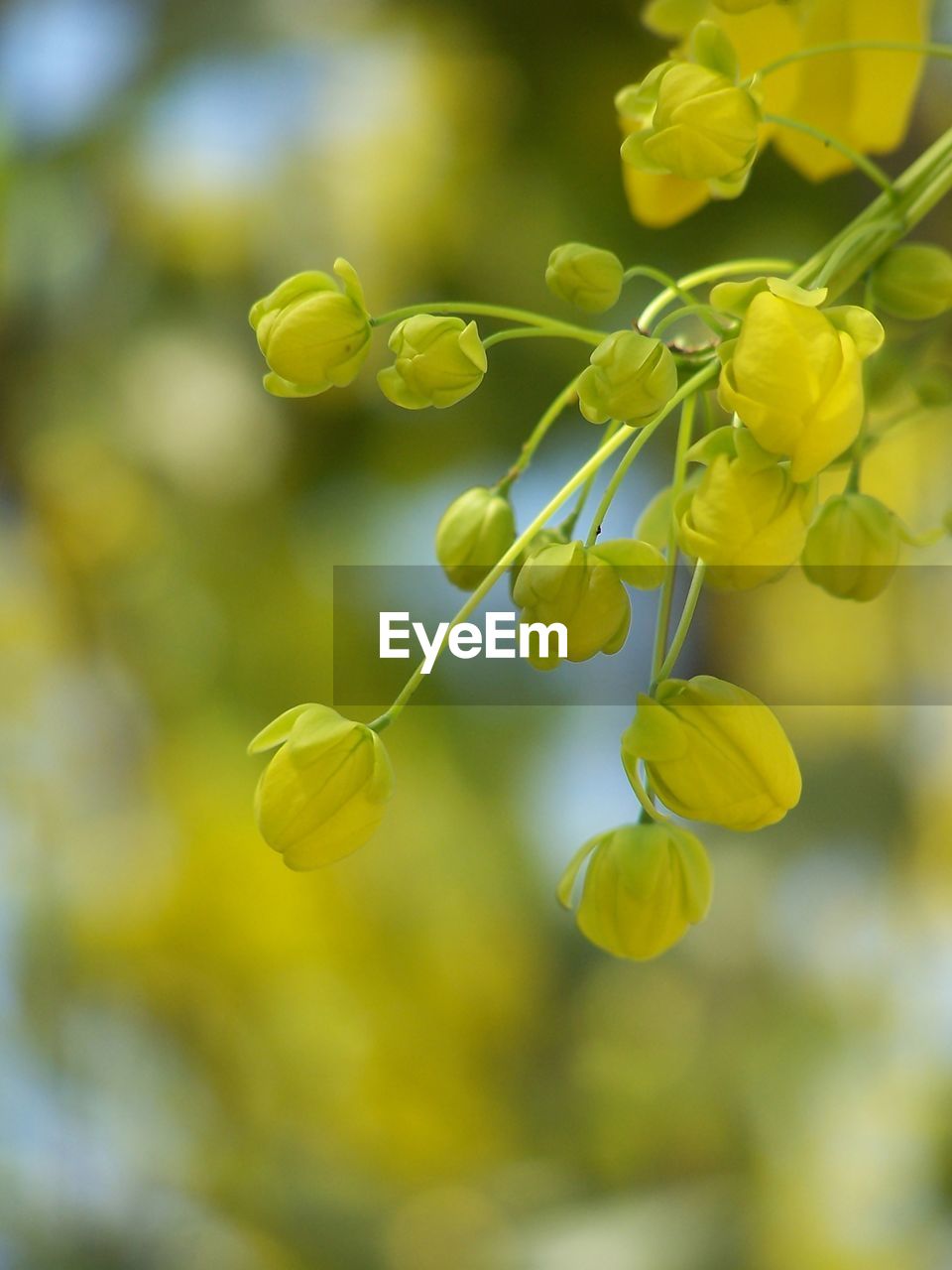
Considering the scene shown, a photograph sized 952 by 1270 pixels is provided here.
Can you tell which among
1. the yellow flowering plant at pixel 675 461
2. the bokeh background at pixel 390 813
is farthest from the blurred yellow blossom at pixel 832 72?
the bokeh background at pixel 390 813

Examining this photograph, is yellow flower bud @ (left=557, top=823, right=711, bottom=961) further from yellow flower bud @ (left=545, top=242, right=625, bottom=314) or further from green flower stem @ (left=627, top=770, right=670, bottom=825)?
yellow flower bud @ (left=545, top=242, right=625, bottom=314)

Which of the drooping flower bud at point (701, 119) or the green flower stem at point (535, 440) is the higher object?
the drooping flower bud at point (701, 119)

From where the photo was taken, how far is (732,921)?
1.65 metres

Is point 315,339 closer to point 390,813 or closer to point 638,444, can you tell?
point 638,444

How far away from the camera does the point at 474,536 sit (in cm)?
37

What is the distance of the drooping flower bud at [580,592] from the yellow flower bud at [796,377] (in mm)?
45

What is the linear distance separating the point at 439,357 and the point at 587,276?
4cm

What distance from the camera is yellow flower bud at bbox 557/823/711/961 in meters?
0.34

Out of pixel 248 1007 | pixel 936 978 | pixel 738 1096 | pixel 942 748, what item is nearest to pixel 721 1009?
pixel 738 1096

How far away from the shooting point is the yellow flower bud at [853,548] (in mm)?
349

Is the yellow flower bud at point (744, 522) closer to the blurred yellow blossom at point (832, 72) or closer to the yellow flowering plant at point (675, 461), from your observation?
the yellow flowering plant at point (675, 461)
